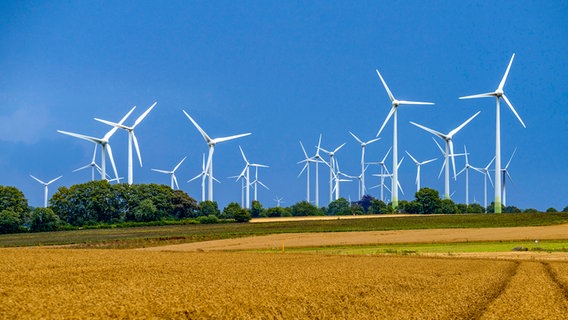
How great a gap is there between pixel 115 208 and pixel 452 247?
286 ft

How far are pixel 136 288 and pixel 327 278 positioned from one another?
1136cm

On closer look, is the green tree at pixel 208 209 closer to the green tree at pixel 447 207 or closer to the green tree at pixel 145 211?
the green tree at pixel 145 211

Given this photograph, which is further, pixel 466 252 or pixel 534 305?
pixel 466 252

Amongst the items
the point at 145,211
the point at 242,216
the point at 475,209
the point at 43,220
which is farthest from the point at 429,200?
the point at 43,220

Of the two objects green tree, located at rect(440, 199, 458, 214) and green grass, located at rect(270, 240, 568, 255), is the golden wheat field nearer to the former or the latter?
green grass, located at rect(270, 240, 568, 255)

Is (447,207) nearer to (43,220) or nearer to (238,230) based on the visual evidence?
(238,230)

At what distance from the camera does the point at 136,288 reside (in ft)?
93.4

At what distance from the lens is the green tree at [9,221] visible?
393 ft

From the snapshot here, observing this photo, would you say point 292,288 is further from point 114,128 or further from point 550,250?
point 114,128

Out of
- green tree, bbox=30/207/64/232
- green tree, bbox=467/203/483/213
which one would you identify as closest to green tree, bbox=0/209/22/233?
green tree, bbox=30/207/64/232

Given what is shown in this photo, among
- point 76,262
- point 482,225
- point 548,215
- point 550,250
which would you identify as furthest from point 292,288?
point 548,215

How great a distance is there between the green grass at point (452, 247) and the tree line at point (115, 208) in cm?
6929

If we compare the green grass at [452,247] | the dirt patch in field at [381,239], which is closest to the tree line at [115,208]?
the dirt patch in field at [381,239]

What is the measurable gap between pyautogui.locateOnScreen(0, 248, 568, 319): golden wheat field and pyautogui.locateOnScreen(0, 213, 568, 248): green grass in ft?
141
